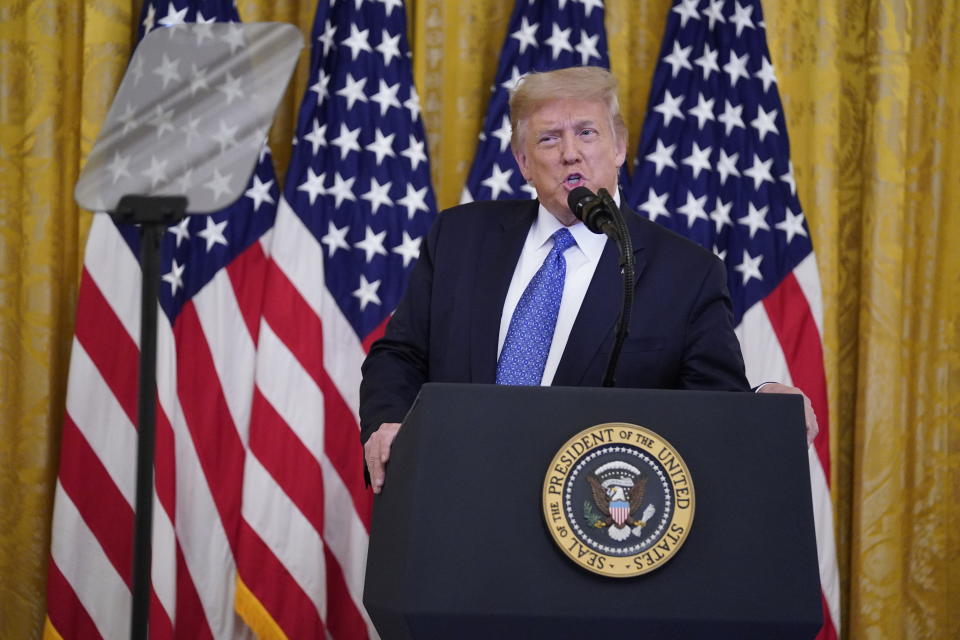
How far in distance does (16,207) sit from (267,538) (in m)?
1.35

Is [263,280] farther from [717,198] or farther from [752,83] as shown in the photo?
[752,83]

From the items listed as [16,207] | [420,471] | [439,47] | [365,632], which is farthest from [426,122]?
[420,471]

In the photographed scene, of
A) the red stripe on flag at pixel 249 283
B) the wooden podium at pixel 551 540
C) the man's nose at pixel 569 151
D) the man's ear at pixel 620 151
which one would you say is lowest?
the wooden podium at pixel 551 540

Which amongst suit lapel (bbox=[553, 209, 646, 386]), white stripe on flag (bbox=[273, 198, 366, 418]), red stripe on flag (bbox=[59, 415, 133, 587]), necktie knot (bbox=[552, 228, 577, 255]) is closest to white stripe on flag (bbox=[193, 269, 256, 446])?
white stripe on flag (bbox=[273, 198, 366, 418])

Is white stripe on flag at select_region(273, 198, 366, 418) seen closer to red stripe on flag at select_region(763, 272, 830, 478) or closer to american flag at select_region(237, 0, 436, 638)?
american flag at select_region(237, 0, 436, 638)

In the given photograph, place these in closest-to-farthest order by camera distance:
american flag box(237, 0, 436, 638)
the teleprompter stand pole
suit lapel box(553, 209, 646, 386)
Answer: the teleprompter stand pole
suit lapel box(553, 209, 646, 386)
american flag box(237, 0, 436, 638)

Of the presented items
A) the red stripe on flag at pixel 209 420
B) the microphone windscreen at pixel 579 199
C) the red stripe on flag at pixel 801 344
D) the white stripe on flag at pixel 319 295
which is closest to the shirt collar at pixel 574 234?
the microphone windscreen at pixel 579 199

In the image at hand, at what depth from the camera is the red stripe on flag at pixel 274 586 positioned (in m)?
3.38

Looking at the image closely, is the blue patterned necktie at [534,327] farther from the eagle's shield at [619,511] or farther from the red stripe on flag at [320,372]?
the red stripe on flag at [320,372]

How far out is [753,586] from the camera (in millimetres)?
1515

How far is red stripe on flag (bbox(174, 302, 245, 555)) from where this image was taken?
11.5 ft

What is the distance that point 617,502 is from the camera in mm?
1494

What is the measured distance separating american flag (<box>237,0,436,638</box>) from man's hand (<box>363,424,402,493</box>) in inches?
62.9

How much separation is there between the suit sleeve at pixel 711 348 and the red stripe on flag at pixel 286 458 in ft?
5.24
